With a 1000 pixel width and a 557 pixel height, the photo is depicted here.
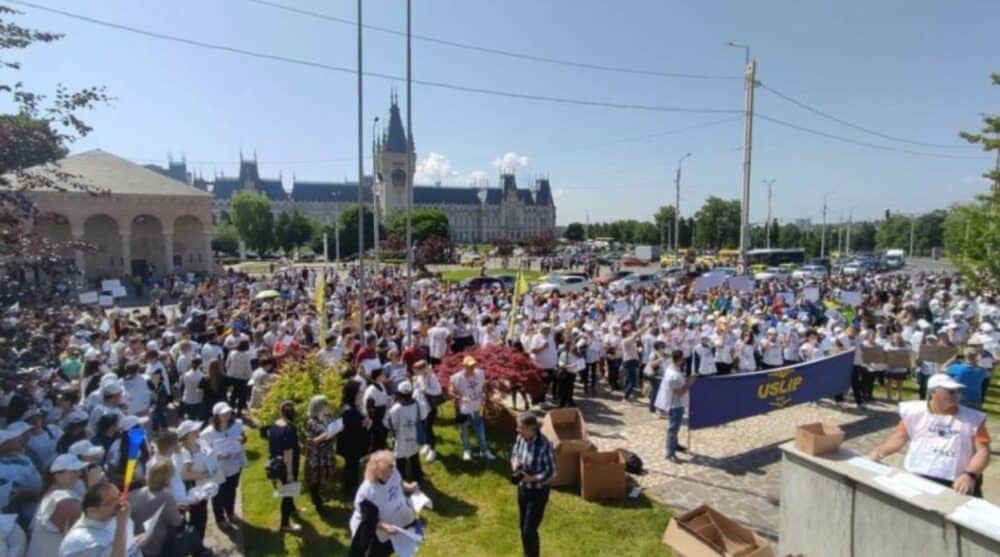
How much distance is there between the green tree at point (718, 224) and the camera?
326 feet

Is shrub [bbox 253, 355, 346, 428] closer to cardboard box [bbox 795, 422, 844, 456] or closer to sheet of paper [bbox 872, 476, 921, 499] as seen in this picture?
cardboard box [bbox 795, 422, 844, 456]

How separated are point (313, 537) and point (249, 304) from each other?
14.9 m

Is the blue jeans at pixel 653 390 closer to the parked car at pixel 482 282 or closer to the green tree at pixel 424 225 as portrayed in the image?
the parked car at pixel 482 282

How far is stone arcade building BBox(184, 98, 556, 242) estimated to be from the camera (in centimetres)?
13088

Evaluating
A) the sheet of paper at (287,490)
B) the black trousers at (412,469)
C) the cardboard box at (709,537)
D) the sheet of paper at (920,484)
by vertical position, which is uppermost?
the sheet of paper at (920,484)

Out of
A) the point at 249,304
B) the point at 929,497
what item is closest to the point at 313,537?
the point at 929,497

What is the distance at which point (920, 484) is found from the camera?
4125 millimetres

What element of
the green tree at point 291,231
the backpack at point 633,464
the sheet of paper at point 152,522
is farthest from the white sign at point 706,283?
the green tree at point 291,231

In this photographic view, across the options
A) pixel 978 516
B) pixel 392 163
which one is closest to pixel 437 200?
pixel 392 163

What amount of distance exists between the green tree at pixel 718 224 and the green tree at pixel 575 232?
132ft

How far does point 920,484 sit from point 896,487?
0.67 ft

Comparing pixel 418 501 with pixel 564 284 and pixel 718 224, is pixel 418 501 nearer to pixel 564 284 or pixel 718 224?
pixel 564 284

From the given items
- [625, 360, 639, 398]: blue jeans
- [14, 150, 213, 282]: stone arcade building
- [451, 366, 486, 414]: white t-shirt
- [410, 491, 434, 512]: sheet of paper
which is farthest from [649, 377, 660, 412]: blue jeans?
[14, 150, 213, 282]: stone arcade building

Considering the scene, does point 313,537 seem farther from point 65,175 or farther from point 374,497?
point 65,175
